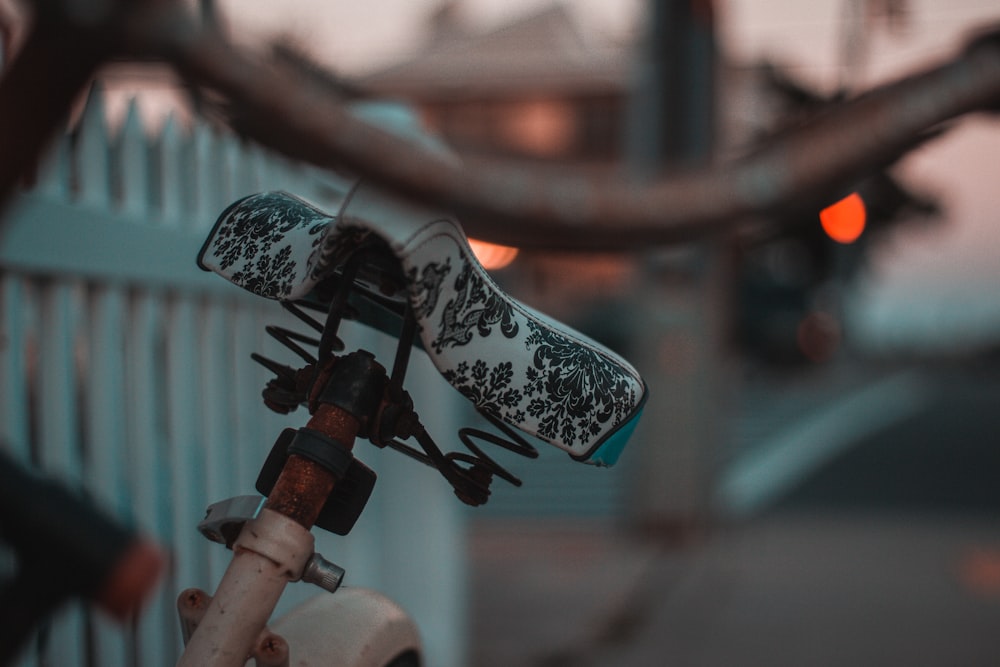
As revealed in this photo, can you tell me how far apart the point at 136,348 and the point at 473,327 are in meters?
1.38

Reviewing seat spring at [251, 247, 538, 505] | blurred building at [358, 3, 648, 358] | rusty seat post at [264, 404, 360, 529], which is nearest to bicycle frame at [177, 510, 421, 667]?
rusty seat post at [264, 404, 360, 529]

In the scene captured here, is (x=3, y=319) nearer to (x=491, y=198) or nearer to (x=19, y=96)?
(x=491, y=198)

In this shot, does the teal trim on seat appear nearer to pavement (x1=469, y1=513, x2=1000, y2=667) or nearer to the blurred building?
pavement (x1=469, y1=513, x2=1000, y2=667)

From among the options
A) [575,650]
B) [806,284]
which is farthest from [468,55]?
[575,650]

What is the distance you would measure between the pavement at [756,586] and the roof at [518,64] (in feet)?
61.7

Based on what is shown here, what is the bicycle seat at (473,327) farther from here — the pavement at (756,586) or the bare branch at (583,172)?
the pavement at (756,586)

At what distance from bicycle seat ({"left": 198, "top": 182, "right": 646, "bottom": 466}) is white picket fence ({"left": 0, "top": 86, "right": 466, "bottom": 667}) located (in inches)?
31.2

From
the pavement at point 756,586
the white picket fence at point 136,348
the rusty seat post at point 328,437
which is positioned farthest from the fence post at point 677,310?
the rusty seat post at point 328,437

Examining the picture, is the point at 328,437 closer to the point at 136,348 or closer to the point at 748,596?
the point at 136,348

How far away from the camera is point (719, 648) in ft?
14.5

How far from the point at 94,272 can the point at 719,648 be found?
11.1ft

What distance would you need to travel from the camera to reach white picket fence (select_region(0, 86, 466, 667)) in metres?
1.84

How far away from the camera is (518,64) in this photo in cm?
2688

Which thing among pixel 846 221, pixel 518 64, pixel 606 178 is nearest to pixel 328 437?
pixel 606 178
